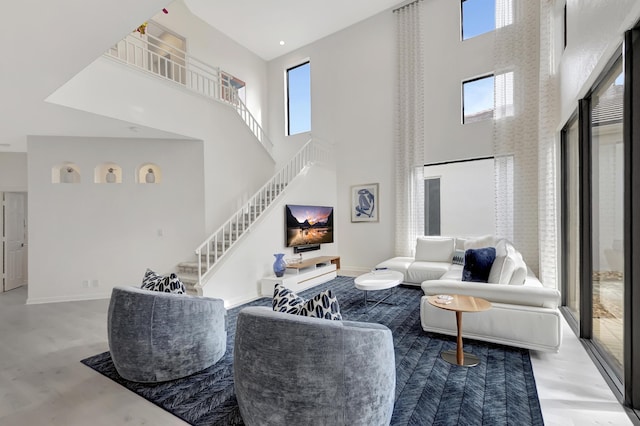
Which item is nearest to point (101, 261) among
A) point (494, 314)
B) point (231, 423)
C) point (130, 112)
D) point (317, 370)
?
point (130, 112)

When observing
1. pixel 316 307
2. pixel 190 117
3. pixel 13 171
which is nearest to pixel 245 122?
pixel 190 117

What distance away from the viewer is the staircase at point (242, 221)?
15.3 feet

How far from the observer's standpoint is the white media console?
516cm

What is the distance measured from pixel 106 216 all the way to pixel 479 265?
586 cm

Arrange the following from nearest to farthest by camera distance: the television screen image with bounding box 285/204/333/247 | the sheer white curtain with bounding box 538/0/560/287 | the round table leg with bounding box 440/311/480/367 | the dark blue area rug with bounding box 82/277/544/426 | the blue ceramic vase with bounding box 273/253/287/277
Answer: the dark blue area rug with bounding box 82/277/544/426, the round table leg with bounding box 440/311/480/367, the sheer white curtain with bounding box 538/0/560/287, the blue ceramic vase with bounding box 273/253/287/277, the television screen image with bounding box 285/204/333/247

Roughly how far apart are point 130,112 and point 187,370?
360 centimetres

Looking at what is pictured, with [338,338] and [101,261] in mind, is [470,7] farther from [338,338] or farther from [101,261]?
[101,261]

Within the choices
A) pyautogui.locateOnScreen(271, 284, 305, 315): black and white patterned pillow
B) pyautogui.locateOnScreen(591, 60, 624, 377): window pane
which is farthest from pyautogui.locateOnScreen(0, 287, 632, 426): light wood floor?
pyautogui.locateOnScreen(271, 284, 305, 315): black and white patterned pillow

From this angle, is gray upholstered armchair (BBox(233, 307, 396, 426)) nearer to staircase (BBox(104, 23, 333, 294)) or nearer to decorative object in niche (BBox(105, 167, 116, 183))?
staircase (BBox(104, 23, 333, 294))

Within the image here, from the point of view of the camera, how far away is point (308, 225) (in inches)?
255

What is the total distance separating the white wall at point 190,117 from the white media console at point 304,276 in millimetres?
1608

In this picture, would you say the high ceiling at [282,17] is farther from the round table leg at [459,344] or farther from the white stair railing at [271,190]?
the round table leg at [459,344]

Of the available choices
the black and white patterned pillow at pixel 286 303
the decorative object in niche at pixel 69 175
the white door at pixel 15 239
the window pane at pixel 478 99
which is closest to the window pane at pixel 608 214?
the black and white patterned pillow at pixel 286 303

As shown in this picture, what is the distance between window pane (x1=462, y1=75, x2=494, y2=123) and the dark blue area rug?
446 cm
